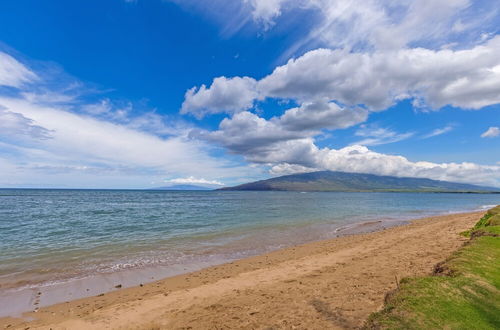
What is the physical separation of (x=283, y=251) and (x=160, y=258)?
359 inches

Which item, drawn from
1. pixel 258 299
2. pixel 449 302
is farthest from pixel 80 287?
pixel 449 302

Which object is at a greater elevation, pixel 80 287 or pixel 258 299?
pixel 258 299

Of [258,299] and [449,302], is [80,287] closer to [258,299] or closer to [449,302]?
[258,299]

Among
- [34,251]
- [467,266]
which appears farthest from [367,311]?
[34,251]

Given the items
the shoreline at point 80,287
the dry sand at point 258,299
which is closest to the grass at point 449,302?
the dry sand at point 258,299

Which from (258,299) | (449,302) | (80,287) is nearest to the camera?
(449,302)

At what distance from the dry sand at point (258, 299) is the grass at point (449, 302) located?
3.19 ft

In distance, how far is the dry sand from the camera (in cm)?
793

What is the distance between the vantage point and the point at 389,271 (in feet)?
38.0

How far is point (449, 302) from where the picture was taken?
6.59 metres

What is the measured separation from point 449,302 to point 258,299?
232 inches

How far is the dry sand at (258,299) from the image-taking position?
26.0ft

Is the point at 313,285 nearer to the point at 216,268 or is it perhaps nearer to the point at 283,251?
the point at 216,268

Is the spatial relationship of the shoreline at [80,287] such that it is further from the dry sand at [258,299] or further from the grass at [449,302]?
the grass at [449,302]
